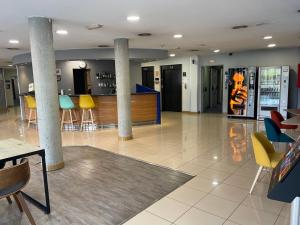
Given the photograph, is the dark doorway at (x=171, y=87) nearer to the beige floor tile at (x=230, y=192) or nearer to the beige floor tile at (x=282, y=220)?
the beige floor tile at (x=230, y=192)

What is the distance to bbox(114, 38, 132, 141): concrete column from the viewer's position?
5801 mm

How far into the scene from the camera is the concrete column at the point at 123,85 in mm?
5801

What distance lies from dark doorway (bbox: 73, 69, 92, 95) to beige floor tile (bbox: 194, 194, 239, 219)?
7648mm

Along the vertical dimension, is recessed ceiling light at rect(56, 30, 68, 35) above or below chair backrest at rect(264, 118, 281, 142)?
above

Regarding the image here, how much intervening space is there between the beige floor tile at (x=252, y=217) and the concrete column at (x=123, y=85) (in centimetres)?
380

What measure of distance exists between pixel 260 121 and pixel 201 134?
310 centimetres

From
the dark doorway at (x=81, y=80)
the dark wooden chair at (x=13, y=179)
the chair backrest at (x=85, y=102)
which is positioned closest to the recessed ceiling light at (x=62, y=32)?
the chair backrest at (x=85, y=102)

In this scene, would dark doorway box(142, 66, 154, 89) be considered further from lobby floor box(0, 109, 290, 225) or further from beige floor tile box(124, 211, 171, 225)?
beige floor tile box(124, 211, 171, 225)

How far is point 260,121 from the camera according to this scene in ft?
27.4

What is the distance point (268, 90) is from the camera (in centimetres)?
843

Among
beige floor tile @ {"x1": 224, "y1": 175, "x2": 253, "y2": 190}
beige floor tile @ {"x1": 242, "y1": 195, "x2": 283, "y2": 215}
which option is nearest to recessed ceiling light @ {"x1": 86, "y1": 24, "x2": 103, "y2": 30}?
beige floor tile @ {"x1": 224, "y1": 175, "x2": 253, "y2": 190}

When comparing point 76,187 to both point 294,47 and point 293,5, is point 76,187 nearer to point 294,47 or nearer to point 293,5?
point 293,5

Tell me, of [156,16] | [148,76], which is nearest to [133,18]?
[156,16]

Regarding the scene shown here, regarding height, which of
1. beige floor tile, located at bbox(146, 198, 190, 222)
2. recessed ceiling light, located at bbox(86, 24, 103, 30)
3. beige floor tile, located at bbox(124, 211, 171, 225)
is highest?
recessed ceiling light, located at bbox(86, 24, 103, 30)
